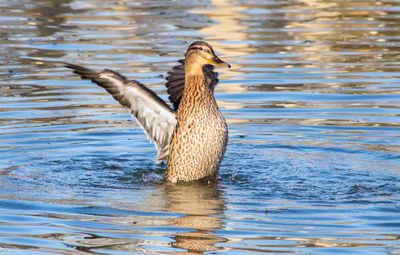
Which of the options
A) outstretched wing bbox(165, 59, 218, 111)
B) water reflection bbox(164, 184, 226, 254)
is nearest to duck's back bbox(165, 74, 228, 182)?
water reflection bbox(164, 184, 226, 254)

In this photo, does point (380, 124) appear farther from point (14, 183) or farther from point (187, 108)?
point (14, 183)

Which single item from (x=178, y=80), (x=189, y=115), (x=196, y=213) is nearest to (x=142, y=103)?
(x=189, y=115)

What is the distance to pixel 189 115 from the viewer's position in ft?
27.0

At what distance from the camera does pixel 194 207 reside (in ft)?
24.0

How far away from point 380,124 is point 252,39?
5.55 m

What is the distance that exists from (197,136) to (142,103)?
2.27 ft

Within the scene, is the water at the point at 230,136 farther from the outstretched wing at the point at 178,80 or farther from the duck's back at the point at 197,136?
the outstretched wing at the point at 178,80

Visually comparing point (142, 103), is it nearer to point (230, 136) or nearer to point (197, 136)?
point (197, 136)

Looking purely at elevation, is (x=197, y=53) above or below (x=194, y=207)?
above

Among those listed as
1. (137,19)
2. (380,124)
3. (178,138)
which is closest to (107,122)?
(178,138)

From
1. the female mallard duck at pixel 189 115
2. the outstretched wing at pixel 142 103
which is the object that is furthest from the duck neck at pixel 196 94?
the outstretched wing at pixel 142 103

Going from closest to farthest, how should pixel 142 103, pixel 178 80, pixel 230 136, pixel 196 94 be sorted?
pixel 196 94, pixel 142 103, pixel 178 80, pixel 230 136

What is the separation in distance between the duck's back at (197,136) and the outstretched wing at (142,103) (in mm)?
247

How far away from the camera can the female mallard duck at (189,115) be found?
318 inches
